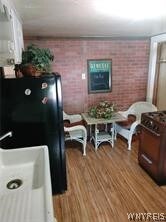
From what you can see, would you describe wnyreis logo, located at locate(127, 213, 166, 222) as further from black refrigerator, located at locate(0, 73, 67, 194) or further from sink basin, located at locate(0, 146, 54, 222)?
sink basin, located at locate(0, 146, 54, 222)

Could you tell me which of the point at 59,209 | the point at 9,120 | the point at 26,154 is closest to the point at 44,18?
the point at 9,120

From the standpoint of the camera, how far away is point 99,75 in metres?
4.00

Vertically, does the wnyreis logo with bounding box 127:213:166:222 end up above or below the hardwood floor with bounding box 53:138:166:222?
below

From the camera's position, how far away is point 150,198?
2.38 m

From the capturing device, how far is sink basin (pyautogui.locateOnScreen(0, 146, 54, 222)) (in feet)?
3.46

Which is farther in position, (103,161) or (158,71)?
(158,71)

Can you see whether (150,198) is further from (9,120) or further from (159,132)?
(9,120)

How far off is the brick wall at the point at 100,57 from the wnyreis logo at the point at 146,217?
8.02 ft

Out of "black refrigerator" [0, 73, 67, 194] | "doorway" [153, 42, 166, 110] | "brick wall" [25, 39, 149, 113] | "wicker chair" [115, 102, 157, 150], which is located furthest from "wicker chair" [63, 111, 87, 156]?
"doorway" [153, 42, 166, 110]

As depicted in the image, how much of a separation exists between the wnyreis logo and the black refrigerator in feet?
3.86

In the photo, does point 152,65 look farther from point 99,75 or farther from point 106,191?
point 106,191

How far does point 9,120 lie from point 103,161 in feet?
6.32

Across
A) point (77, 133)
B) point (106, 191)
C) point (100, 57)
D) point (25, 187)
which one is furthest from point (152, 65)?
point (25, 187)

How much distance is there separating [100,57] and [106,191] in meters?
2.73
